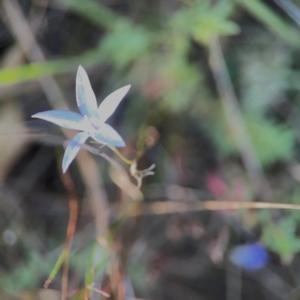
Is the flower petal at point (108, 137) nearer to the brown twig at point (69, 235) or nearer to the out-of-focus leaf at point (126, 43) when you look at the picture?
the brown twig at point (69, 235)

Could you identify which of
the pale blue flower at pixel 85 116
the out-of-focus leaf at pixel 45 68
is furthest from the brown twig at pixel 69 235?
the pale blue flower at pixel 85 116

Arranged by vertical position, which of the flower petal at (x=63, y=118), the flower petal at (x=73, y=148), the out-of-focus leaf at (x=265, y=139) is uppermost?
the out-of-focus leaf at (x=265, y=139)

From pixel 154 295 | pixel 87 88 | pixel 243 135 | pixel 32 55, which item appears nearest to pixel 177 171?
pixel 243 135

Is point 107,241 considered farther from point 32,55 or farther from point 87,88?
point 32,55

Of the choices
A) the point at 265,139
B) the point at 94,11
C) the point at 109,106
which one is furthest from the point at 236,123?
the point at 109,106

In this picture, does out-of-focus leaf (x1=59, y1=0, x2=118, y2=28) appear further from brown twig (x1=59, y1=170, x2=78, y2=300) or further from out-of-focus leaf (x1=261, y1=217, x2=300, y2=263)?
out-of-focus leaf (x1=261, y1=217, x2=300, y2=263)

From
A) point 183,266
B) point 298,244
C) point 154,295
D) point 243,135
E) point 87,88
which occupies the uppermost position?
point 243,135

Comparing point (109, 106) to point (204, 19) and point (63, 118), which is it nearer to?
point (63, 118)
